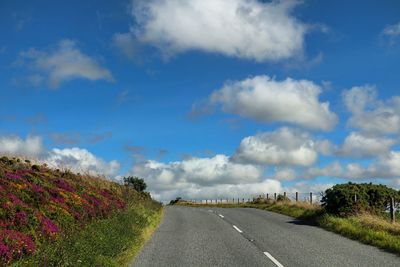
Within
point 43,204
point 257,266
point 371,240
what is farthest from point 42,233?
point 371,240

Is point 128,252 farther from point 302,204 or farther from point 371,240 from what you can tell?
point 302,204

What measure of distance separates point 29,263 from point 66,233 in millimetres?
4648

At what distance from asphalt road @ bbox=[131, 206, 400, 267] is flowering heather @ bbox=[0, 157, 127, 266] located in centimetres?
257

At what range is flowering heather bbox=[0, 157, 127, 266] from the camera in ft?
34.6

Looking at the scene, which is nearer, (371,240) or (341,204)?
(371,240)

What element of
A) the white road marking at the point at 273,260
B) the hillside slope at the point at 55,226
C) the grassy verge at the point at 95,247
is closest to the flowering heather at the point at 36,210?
the hillside slope at the point at 55,226

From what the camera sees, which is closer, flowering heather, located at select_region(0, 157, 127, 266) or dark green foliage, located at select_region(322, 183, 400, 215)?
flowering heather, located at select_region(0, 157, 127, 266)

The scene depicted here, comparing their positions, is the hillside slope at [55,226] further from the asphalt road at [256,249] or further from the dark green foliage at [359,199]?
the dark green foliage at [359,199]

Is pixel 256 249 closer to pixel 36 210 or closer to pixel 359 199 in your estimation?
pixel 36 210

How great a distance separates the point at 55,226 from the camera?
13.9 m

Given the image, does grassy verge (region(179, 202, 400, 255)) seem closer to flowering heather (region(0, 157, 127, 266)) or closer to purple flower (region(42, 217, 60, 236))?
flowering heather (region(0, 157, 127, 266))

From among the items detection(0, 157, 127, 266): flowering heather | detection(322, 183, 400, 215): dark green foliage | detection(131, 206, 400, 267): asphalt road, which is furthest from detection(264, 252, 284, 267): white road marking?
detection(322, 183, 400, 215): dark green foliage

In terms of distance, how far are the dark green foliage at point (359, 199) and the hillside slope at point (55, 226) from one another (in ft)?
35.0

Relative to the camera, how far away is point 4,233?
10.5m
